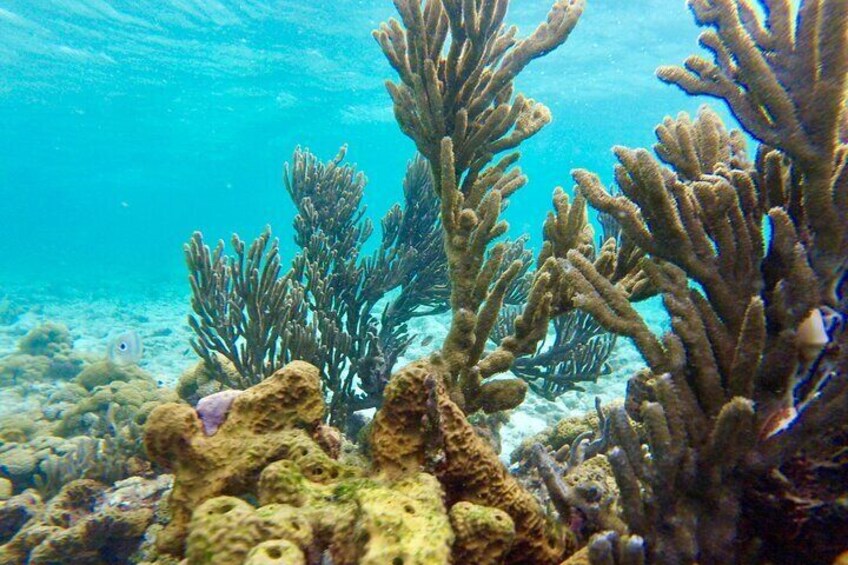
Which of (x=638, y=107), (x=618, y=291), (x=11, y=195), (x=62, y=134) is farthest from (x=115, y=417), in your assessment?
(x=11, y=195)

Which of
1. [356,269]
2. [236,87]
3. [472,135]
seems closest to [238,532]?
[472,135]

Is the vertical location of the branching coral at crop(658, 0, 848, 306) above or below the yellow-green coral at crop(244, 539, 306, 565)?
above

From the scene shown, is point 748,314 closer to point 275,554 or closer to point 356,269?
point 275,554

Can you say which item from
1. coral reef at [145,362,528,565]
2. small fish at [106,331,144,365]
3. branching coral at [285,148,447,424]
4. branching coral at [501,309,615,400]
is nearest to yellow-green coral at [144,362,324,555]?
coral reef at [145,362,528,565]

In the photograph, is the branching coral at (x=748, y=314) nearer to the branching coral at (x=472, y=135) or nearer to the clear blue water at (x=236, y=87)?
the branching coral at (x=472, y=135)

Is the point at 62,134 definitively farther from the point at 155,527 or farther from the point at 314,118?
the point at 155,527

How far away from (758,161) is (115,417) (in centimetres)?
777

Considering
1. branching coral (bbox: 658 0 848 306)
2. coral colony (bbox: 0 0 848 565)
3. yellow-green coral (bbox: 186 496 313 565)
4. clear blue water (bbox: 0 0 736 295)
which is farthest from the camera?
clear blue water (bbox: 0 0 736 295)

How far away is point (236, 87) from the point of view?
34281 millimetres

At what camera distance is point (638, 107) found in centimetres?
3778

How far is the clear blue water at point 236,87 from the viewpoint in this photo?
2398cm

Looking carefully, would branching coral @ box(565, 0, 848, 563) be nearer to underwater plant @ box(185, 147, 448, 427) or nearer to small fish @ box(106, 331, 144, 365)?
underwater plant @ box(185, 147, 448, 427)

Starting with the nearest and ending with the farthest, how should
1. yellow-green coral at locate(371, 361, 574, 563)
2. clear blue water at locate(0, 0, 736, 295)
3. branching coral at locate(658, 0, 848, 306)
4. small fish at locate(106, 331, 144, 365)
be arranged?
branching coral at locate(658, 0, 848, 306), yellow-green coral at locate(371, 361, 574, 563), small fish at locate(106, 331, 144, 365), clear blue water at locate(0, 0, 736, 295)

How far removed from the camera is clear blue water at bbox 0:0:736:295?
23984mm
